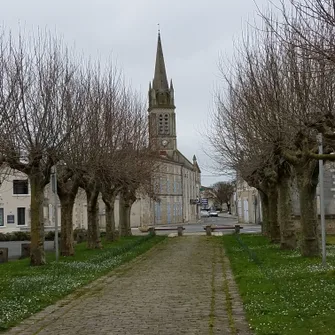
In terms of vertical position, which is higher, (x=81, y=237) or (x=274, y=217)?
(x=274, y=217)

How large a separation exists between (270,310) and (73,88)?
1303 centimetres

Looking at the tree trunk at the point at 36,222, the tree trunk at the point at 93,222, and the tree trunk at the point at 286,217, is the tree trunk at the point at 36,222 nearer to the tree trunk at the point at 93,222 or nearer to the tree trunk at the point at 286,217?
the tree trunk at the point at 93,222

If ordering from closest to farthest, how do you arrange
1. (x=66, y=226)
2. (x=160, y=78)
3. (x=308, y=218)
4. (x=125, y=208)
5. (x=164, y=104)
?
(x=308, y=218) < (x=66, y=226) < (x=125, y=208) < (x=160, y=78) < (x=164, y=104)

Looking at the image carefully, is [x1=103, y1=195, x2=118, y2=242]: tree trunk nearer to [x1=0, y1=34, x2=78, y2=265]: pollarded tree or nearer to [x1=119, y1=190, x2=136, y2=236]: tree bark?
[x1=119, y1=190, x2=136, y2=236]: tree bark

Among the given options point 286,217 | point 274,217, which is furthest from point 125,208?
point 286,217

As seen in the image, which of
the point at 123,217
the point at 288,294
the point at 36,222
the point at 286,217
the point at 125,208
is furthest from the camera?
the point at 123,217

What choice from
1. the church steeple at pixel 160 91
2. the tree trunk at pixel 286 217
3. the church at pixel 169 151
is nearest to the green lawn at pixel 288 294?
the tree trunk at pixel 286 217

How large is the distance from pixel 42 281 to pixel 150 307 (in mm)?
4472

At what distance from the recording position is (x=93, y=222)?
1048 inches

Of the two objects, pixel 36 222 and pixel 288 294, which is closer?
pixel 288 294

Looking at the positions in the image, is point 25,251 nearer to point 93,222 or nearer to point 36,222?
point 93,222

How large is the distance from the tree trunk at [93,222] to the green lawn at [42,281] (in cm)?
373

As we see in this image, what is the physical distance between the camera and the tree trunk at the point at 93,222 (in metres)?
26.3

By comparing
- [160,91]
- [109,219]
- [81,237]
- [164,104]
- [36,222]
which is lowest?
[81,237]
